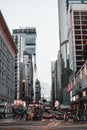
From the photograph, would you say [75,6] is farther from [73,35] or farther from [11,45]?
[11,45]

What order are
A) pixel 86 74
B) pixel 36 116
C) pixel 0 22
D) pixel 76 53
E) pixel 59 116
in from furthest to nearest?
pixel 76 53, pixel 0 22, pixel 86 74, pixel 59 116, pixel 36 116

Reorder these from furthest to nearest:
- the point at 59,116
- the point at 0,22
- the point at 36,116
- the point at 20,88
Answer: the point at 20,88
the point at 0,22
the point at 59,116
the point at 36,116

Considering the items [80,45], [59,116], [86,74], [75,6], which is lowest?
[59,116]

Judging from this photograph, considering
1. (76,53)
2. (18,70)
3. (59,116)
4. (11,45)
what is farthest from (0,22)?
(18,70)

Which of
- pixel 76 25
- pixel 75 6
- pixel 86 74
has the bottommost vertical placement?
pixel 86 74

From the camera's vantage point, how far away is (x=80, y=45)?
166 metres

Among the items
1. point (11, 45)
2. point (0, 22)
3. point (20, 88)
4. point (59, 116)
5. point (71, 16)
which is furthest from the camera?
point (20, 88)

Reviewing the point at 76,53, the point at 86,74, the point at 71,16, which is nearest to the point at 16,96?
the point at 76,53

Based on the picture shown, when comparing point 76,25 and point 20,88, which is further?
point 20,88

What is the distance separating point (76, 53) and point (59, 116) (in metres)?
107

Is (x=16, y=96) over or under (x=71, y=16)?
under

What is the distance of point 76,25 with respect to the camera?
6781 inches

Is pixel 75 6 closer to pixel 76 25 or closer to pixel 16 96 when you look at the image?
pixel 76 25

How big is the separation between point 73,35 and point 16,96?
5648 cm
